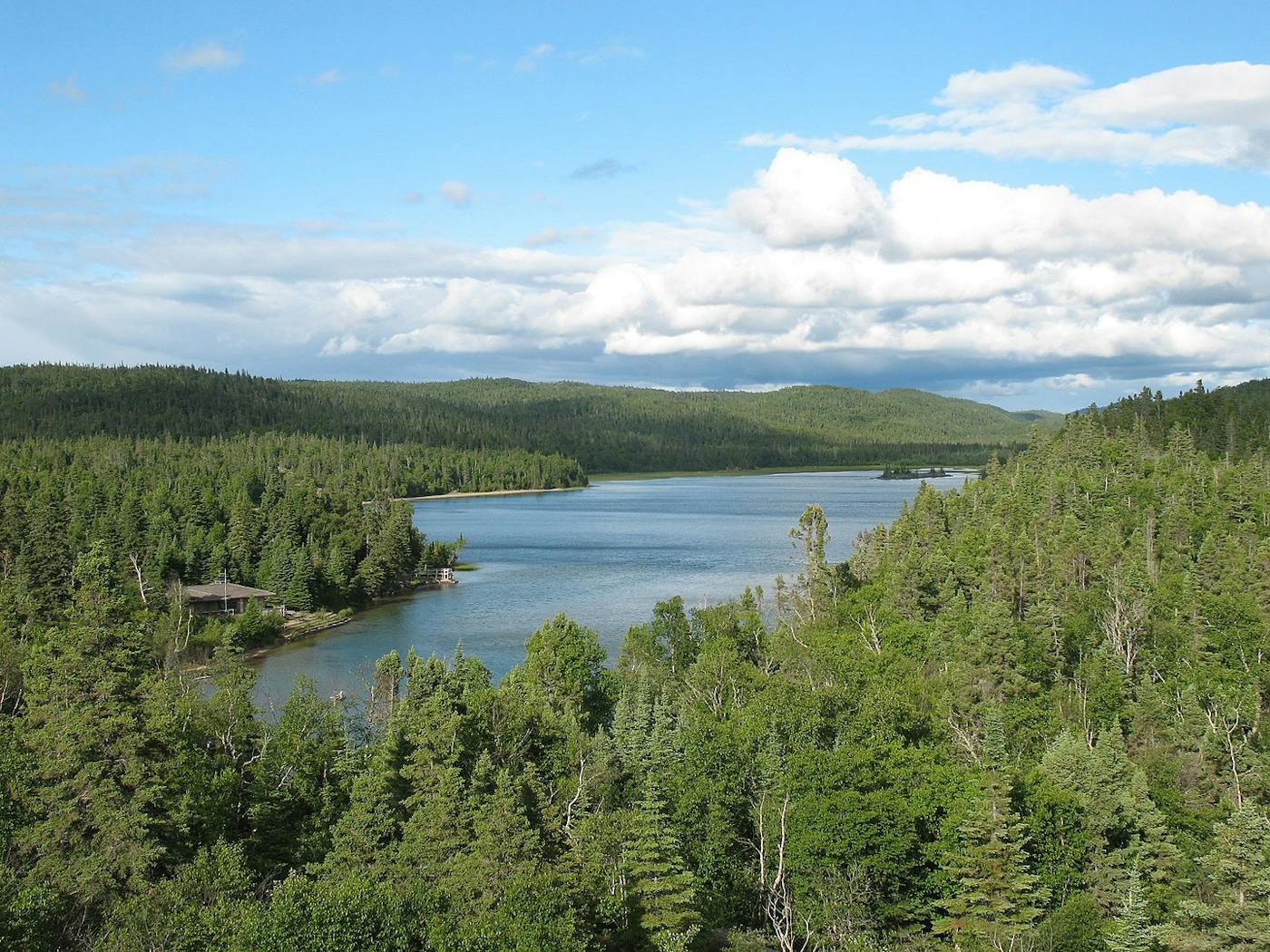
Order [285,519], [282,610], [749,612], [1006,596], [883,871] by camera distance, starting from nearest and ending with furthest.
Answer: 1. [883,871]
2. [749,612]
3. [1006,596]
4. [282,610]
5. [285,519]

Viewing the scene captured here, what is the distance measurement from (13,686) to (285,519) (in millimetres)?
48826

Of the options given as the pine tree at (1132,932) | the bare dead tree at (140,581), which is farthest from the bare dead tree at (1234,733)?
the bare dead tree at (140,581)

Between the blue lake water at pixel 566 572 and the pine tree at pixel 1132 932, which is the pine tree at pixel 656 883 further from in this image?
the blue lake water at pixel 566 572

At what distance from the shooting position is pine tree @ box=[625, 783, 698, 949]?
22.5m

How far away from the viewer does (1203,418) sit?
124375 mm

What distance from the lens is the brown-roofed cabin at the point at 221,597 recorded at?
235 feet

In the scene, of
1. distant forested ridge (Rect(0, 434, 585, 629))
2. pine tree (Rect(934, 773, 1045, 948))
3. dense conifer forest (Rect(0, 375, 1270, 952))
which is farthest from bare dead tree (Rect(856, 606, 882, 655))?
distant forested ridge (Rect(0, 434, 585, 629))

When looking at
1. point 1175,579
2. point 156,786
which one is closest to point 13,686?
point 156,786

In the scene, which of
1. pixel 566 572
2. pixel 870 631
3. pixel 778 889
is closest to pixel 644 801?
pixel 778 889

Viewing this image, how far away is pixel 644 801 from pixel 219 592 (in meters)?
56.2

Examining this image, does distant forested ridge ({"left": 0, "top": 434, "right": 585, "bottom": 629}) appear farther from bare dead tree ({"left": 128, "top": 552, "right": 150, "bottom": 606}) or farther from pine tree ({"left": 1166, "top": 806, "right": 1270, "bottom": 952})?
pine tree ({"left": 1166, "top": 806, "right": 1270, "bottom": 952})

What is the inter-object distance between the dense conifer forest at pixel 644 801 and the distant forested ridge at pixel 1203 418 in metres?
78.0

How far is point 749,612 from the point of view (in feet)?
162

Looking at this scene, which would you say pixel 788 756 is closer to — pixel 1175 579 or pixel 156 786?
pixel 156 786
